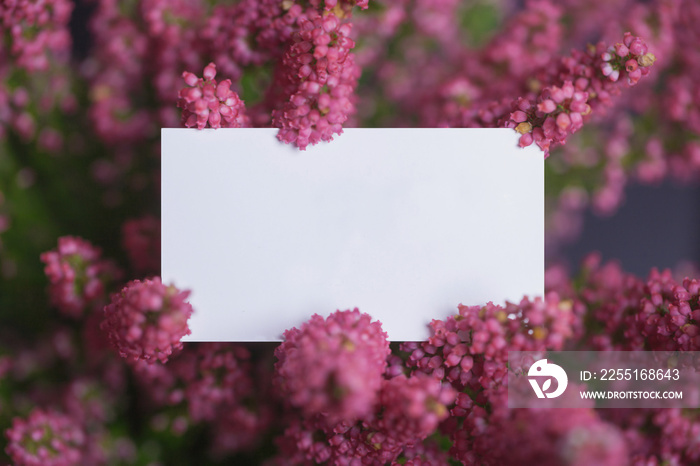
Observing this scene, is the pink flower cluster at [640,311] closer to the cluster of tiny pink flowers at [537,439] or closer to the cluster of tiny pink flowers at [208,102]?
the cluster of tiny pink flowers at [537,439]

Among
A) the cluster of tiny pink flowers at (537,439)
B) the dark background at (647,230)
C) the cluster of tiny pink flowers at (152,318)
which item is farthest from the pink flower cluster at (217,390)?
the dark background at (647,230)

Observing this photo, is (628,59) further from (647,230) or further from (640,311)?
(647,230)

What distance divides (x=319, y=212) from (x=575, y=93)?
0.33 m

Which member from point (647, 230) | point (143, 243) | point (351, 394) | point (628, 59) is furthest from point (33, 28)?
point (647, 230)

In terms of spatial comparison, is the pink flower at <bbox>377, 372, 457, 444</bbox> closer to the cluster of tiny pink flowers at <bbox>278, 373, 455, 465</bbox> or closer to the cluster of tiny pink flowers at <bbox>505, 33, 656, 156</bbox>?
Result: the cluster of tiny pink flowers at <bbox>278, 373, 455, 465</bbox>

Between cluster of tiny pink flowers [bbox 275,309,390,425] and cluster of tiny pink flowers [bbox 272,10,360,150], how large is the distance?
8.5 inches

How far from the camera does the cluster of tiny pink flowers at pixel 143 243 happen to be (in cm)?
84

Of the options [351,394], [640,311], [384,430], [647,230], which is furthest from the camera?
[647,230]

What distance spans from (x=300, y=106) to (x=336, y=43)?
8 cm

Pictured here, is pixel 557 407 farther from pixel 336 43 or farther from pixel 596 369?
pixel 336 43

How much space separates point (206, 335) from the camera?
2.23 feet

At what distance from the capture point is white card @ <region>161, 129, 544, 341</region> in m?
0.68

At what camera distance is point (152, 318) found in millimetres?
610

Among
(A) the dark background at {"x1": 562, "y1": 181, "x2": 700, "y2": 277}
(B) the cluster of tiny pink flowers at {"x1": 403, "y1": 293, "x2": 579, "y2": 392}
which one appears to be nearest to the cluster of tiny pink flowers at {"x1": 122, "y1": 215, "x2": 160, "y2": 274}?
(B) the cluster of tiny pink flowers at {"x1": 403, "y1": 293, "x2": 579, "y2": 392}
